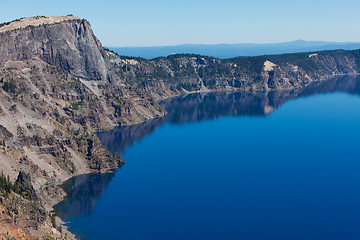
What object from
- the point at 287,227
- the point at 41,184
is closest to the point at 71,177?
the point at 41,184

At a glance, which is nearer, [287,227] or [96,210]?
[287,227]

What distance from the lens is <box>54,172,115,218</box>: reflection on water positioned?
532 feet

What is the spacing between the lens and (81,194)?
7037 inches

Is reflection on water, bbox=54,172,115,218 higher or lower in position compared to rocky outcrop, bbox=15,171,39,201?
lower

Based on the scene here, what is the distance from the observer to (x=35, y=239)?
396 ft

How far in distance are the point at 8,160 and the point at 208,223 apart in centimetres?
8279

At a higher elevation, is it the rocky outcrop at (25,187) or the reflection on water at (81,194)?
the rocky outcrop at (25,187)

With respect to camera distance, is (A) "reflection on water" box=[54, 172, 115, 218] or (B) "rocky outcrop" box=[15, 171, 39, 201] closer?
(B) "rocky outcrop" box=[15, 171, 39, 201]

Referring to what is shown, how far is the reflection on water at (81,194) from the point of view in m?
162

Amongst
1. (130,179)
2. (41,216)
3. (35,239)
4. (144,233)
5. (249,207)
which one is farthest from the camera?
(130,179)

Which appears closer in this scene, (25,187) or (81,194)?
(25,187)

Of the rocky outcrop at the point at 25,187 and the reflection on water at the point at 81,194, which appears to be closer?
the rocky outcrop at the point at 25,187

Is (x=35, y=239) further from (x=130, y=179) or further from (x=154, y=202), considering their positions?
(x=130, y=179)

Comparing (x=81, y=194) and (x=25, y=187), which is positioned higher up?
(x=25, y=187)
